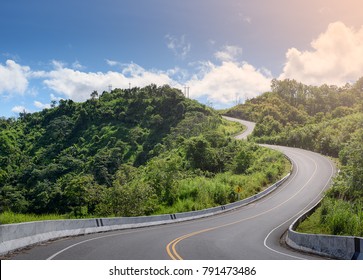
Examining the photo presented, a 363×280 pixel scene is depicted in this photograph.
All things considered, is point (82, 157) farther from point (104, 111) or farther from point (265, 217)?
point (265, 217)

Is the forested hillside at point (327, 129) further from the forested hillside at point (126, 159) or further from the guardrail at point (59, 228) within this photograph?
the forested hillside at point (126, 159)

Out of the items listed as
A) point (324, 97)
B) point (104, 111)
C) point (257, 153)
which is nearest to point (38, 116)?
point (104, 111)

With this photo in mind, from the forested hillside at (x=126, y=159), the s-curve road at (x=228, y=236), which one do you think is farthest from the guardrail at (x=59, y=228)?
the forested hillside at (x=126, y=159)

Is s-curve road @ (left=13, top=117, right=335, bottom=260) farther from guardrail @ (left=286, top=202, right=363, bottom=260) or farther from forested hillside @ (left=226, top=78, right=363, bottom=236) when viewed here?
forested hillside @ (left=226, top=78, right=363, bottom=236)

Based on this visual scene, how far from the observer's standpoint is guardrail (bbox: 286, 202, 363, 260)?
11930 mm

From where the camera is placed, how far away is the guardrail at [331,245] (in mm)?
11930

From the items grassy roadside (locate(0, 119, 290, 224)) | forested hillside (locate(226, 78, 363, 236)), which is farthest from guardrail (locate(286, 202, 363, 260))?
grassy roadside (locate(0, 119, 290, 224))

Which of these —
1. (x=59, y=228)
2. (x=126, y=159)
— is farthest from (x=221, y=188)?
(x=126, y=159)

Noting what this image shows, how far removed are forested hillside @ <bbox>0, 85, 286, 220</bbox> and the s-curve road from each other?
4997 millimetres

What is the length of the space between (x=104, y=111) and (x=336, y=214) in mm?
126231

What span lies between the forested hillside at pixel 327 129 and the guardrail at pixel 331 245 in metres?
2.37

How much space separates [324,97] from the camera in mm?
177375

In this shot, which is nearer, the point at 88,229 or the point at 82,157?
the point at 88,229

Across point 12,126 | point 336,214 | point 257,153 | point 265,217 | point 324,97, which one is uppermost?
point 324,97
